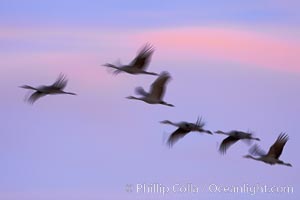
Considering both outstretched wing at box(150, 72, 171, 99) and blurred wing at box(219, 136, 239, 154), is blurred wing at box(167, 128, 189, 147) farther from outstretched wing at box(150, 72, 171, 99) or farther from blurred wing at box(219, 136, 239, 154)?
outstretched wing at box(150, 72, 171, 99)

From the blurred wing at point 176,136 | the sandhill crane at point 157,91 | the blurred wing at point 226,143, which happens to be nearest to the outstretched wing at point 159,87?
the sandhill crane at point 157,91

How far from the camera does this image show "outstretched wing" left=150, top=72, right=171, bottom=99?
183ft

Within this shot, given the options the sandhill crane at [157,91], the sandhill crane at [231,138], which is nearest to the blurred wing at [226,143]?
the sandhill crane at [231,138]

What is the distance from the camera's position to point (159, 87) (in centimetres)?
5594

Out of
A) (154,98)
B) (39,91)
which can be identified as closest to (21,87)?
(39,91)

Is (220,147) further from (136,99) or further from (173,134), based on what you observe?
(136,99)

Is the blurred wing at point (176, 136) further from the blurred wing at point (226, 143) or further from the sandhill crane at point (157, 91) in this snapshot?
the sandhill crane at point (157, 91)

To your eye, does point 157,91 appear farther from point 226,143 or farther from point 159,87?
point 226,143

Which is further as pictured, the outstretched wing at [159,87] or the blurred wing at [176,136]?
the blurred wing at [176,136]

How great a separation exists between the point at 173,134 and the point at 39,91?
21.0 ft

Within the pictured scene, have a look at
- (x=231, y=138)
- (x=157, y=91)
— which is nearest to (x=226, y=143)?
(x=231, y=138)

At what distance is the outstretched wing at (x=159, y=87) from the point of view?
5588 centimetres

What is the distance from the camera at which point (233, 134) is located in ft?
196

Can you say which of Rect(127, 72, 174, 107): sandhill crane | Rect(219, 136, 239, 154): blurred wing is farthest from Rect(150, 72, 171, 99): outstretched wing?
Rect(219, 136, 239, 154): blurred wing
